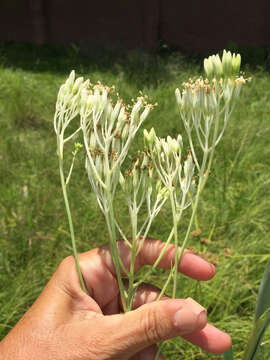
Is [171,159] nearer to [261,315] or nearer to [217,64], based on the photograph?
[217,64]

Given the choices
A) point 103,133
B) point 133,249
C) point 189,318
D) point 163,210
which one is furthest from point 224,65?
point 163,210

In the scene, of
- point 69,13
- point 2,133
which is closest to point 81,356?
point 2,133

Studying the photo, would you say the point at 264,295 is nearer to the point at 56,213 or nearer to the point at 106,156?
the point at 106,156

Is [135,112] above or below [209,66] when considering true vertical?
below

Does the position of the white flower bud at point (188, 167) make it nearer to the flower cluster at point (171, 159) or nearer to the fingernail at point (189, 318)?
the flower cluster at point (171, 159)

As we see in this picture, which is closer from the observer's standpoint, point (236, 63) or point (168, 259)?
point (236, 63)

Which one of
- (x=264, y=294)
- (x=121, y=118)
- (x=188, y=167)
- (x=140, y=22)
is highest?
(x=140, y=22)

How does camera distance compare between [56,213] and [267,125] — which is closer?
[56,213]
